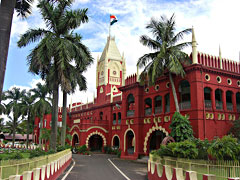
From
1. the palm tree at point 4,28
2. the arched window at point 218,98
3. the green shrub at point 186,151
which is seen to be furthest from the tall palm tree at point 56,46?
the arched window at point 218,98

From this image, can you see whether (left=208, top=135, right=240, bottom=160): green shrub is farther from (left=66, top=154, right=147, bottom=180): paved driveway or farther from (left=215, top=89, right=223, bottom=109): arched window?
(left=215, top=89, right=223, bottom=109): arched window

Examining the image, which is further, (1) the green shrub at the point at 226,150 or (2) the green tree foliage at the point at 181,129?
(2) the green tree foliage at the point at 181,129

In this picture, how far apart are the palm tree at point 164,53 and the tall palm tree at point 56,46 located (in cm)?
608

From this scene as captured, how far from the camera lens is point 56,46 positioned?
1734 cm

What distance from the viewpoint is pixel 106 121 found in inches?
1599

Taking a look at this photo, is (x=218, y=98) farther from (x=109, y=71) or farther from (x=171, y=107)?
(x=109, y=71)

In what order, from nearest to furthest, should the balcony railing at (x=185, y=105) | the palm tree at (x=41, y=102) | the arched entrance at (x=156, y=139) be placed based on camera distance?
the balcony railing at (x=185, y=105), the arched entrance at (x=156, y=139), the palm tree at (x=41, y=102)

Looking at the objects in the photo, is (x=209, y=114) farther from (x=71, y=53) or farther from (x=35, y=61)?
(x=35, y=61)

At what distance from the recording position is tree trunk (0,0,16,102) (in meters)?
8.88

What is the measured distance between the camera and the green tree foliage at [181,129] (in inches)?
762

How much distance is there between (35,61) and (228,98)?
19.3 m

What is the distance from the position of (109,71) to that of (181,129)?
30.2m

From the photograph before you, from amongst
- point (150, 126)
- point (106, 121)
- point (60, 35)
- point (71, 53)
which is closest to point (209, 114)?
point (150, 126)

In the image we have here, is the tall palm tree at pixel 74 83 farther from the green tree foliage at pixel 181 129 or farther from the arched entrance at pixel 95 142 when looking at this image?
the arched entrance at pixel 95 142
